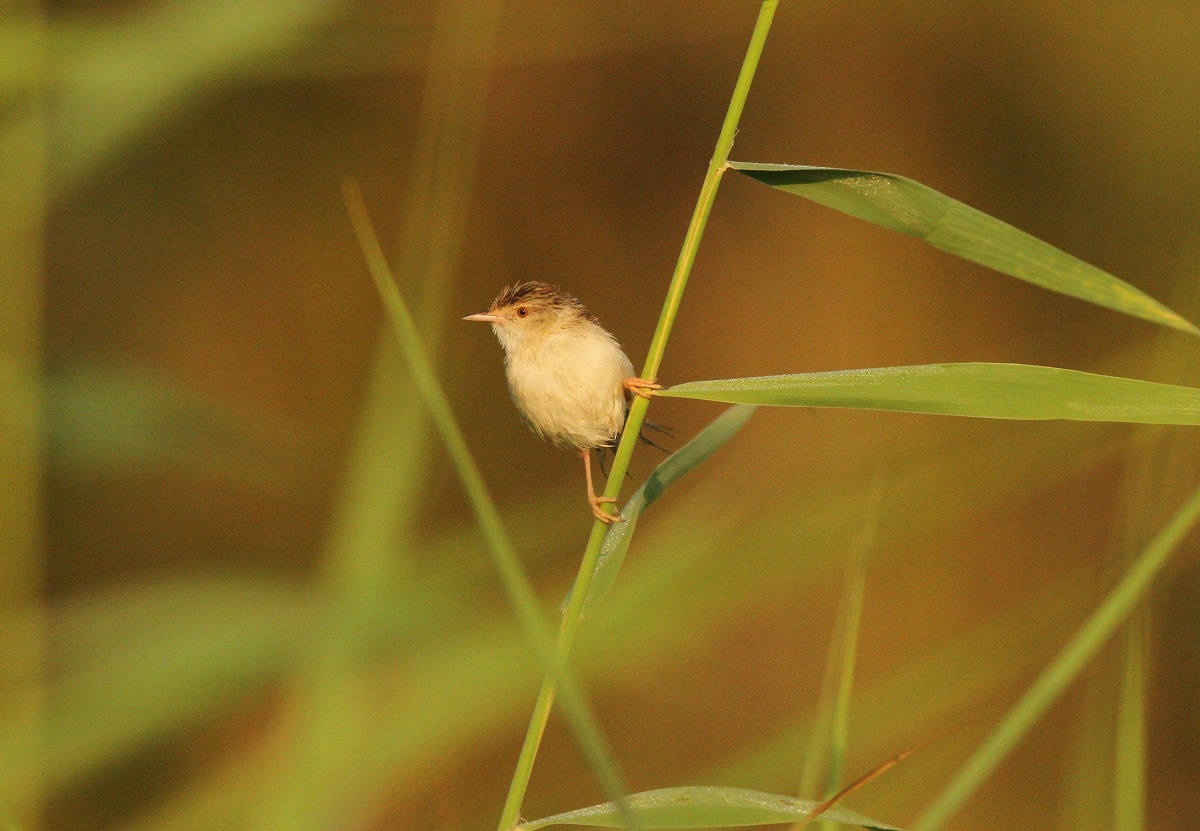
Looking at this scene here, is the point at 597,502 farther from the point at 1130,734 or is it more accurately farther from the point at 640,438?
the point at 1130,734

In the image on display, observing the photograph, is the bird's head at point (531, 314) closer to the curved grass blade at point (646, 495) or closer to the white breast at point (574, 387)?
the white breast at point (574, 387)

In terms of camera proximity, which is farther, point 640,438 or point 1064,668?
point 640,438

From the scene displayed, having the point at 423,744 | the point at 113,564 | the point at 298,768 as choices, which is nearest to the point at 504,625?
the point at 423,744

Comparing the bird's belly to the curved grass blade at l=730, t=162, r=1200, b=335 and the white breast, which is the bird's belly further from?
the curved grass blade at l=730, t=162, r=1200, b=335

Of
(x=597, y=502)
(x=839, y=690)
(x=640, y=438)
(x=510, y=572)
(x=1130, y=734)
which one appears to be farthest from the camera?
(x=640, y=438)

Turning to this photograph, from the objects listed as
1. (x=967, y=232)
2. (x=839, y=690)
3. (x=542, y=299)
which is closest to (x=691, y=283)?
(x=542, y=299)

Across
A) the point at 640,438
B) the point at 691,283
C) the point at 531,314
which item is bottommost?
the point at 640,438

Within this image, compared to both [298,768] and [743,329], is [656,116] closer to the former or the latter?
[743,329]
